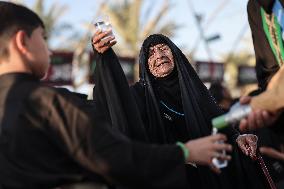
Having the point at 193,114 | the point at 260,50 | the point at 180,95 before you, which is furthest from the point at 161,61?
the point at 260,50

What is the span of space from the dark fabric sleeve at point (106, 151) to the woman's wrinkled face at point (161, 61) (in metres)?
1.93

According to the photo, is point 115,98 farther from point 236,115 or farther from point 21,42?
point 236,115

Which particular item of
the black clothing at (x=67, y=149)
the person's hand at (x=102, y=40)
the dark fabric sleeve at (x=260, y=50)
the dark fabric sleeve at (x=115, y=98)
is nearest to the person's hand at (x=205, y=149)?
the black clothing at (x=67, y=149)

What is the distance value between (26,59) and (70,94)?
0.84ft

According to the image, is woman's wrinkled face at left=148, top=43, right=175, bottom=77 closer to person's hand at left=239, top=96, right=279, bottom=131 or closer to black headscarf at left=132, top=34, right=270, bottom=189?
black headscarf at left=132, top=34, right=270, bottom=189

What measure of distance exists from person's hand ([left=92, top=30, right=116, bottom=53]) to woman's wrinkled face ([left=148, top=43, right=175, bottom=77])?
0.81 m

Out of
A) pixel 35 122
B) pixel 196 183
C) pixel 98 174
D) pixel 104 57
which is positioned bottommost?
pixel 196 183

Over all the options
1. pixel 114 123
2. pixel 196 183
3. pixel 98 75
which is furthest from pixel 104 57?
pixel 196 183

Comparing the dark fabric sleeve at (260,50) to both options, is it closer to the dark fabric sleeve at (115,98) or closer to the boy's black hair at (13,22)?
the dark fabric sleeve at (115,98)

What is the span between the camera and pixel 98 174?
206 centimetres

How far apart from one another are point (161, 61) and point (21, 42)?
190 centimetres

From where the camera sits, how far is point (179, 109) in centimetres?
387

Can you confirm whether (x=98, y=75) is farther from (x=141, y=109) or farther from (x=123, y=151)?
(x=123, y=151)

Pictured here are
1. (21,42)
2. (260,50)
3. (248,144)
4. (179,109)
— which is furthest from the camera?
(179,109)
